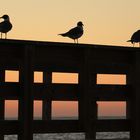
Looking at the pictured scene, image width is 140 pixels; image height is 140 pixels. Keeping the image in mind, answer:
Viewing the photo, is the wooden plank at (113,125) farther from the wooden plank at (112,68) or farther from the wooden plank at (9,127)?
the wooden plank at (9,127)

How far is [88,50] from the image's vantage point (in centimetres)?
1139

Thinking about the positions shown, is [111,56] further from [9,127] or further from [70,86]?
[9,127]

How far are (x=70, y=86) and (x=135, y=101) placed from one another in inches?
65.7

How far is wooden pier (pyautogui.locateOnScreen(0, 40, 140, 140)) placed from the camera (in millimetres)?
10680

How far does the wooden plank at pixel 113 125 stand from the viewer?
11.5 m

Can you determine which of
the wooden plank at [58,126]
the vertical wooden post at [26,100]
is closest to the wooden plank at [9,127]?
the vertical wooden post at [26,100]

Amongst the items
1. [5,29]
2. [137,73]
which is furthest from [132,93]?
[5,29]

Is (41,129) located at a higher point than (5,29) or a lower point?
lower

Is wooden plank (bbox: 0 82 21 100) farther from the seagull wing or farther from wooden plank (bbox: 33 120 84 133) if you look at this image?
the seagull wing

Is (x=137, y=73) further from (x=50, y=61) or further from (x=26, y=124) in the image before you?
(x=26, y=124)

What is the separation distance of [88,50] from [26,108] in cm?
187

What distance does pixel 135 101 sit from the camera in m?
11.9

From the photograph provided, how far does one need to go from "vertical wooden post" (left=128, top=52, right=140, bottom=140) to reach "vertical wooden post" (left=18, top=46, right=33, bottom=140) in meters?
2.49

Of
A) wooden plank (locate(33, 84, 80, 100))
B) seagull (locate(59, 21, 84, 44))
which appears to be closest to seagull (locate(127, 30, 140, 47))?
seagull (locate(59, 21, 84, 44))
